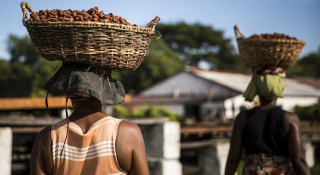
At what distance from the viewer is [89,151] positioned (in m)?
2.21

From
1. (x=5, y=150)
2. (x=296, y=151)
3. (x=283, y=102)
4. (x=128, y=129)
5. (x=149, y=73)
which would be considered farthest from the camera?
(x=149, y=73)

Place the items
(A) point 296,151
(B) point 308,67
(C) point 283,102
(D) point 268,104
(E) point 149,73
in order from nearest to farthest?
(A) point 296,151, (D) point 268,104, (C) point 283,102, (E) point 149,73, (B) point 308,67

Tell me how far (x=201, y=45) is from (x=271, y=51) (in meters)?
64.4

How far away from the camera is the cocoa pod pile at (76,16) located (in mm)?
2152

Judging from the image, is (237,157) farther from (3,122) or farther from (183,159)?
(183,159)

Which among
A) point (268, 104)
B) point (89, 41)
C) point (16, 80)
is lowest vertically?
point (268, 104)

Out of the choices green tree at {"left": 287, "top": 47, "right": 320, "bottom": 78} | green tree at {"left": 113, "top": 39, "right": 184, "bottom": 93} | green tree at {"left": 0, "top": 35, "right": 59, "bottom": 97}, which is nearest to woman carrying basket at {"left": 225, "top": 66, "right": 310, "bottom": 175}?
green tree at {"left": 0, "top": 35, "right": 59, "bottom": 97}

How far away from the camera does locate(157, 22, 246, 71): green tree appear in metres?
65.4

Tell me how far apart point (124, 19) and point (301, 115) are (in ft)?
30.3

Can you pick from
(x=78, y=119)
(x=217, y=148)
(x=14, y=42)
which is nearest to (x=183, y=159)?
(x=217, y=148)

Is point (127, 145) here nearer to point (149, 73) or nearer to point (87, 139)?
point (87, 139)

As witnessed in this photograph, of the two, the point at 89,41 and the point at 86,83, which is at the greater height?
the point at 89,41

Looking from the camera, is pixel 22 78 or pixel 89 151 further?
pixel 22 78

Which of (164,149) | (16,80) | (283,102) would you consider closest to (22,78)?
(16,80)
